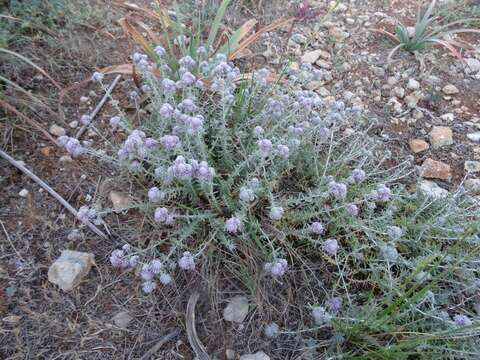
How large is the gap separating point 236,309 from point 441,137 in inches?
67.1

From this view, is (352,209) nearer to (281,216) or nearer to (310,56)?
(281,216)

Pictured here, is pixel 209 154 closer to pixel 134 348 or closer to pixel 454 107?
pixel 134 348

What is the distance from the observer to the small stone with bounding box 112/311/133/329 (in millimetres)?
1652

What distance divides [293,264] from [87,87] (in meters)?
1.58

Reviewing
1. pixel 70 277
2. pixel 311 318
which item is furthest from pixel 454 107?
pixel 70 277

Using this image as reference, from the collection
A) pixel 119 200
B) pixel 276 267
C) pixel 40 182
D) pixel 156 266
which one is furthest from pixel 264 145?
pixel 40 182

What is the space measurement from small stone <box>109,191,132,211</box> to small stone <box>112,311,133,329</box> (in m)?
0.50

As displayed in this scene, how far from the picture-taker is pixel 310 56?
2.89 m

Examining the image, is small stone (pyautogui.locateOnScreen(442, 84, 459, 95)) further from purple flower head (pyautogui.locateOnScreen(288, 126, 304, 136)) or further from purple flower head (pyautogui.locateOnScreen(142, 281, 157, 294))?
purple flower head (pyautogui.locateOnScreen(142, 281, 157, 294))

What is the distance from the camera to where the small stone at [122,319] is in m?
1.65

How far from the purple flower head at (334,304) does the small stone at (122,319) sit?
823 millimetres

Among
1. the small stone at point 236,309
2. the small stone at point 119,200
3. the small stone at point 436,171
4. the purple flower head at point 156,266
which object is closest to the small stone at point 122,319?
the purple flower head at point 156,266

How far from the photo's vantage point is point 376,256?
1.83 m

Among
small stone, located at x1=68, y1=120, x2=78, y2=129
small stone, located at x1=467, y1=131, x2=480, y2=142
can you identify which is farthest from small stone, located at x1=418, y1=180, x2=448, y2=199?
small stone, located at x1=68, y1=120, x2=78, y2=129
